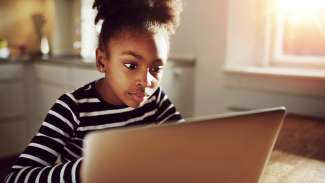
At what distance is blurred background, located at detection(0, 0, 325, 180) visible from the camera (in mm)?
1714

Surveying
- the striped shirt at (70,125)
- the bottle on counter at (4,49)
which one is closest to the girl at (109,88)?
the striped shirt at (70,125)

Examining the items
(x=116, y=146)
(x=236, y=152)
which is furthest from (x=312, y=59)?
(x=116, y=146)

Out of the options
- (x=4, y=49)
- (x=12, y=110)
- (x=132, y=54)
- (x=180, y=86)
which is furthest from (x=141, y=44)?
(x=4, y=49)

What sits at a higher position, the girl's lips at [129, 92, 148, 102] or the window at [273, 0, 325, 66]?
the window at [273, 0, 325, 66]

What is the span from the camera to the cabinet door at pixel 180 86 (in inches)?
87.2

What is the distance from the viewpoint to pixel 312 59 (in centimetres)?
182

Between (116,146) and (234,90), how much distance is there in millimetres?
1612

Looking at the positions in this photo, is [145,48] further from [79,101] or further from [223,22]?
[223,22]

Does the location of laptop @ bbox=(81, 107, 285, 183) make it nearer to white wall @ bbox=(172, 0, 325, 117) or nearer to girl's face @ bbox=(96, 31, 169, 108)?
girl's face @ bbox=(96, 31, 169, 108)

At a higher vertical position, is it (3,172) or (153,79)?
(153,79)

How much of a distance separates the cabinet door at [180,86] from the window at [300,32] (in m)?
0.53

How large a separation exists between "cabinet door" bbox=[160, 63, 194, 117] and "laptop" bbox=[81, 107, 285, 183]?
1.70m

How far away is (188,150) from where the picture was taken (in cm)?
42

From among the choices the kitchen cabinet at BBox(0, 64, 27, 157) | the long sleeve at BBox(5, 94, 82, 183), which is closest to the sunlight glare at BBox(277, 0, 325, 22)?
the long sleeve at BBox(5, 94, 82, 183)
